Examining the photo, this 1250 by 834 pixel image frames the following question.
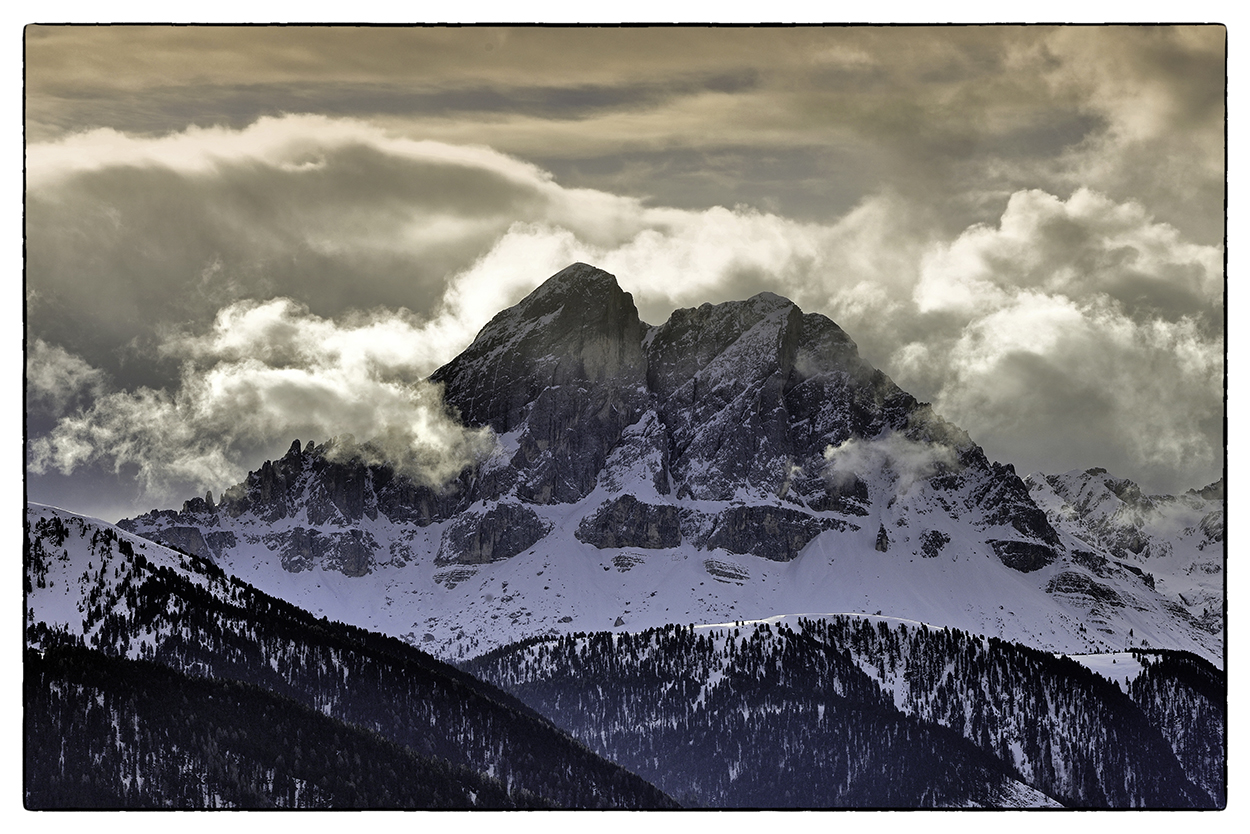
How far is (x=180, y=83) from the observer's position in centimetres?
6875

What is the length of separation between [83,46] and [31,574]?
84.7 feet

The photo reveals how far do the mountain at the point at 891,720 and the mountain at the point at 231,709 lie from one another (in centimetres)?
2124

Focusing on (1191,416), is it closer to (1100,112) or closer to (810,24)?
(1100,112)

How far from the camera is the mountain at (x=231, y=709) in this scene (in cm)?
7431

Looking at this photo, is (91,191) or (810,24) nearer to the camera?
(810,24)

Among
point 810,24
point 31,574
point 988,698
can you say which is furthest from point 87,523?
point 988,698

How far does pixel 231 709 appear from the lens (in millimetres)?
90375

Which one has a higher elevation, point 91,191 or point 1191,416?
point 91,191

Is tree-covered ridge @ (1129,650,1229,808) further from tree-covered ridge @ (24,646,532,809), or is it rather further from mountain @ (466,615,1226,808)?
tree-covered ridge @ (24,646,532,809)

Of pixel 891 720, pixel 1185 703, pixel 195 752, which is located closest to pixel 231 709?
pixel 195 752

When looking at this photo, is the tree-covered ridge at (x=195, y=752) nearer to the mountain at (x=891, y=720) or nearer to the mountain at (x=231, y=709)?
the mountain at (x=231, y=709)

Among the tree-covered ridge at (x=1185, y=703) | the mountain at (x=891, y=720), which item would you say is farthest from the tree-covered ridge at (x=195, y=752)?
the mountain at (x=891, y=720)

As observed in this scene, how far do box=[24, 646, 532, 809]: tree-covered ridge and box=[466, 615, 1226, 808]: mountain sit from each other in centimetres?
4567

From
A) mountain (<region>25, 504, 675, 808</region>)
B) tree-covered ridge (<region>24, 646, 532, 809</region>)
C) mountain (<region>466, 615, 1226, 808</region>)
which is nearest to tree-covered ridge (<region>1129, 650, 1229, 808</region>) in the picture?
mountain (<region>466, 615, 1226, 808</region>)
